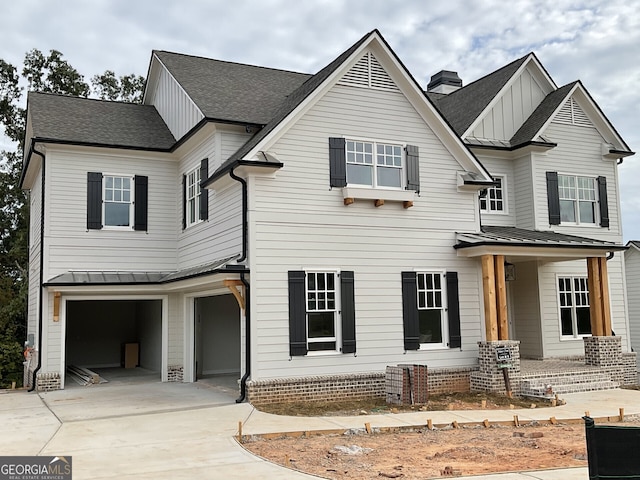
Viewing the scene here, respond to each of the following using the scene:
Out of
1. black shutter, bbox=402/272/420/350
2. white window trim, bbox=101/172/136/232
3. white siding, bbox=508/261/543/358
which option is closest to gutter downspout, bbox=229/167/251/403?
black shutter, bbox=402/272/420/350

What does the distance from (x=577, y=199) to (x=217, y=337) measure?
11.6 metres

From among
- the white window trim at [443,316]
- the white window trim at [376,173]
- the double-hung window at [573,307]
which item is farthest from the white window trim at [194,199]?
the double-hung window at [573,307]

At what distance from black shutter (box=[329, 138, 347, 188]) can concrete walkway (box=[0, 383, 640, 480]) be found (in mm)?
5318

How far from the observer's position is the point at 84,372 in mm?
18609

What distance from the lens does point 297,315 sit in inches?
536

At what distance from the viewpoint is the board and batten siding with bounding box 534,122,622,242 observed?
1898 cm

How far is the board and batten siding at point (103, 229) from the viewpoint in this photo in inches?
658

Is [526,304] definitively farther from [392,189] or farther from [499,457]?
[499,457]

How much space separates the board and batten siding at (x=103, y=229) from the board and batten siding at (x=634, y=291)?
60.2 ft

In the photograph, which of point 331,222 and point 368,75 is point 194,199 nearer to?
point 331,222

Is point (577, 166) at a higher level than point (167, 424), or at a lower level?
higher

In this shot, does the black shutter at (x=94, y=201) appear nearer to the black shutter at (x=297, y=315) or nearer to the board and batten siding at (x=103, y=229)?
the board and batten siding at (x=103, y=229)

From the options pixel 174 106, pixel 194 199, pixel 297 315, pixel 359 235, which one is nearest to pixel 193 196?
pixel 194 199

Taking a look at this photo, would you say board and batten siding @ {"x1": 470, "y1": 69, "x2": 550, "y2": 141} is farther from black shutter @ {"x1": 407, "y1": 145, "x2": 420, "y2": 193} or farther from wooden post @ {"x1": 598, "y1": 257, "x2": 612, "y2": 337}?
wooden post @ {"x1": 598, "y1": 257, "x2": 612, "y2": 337}
